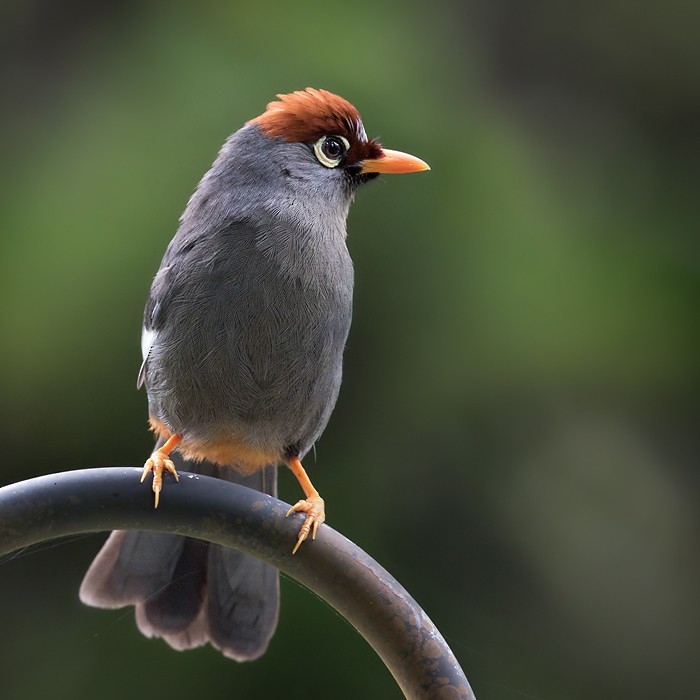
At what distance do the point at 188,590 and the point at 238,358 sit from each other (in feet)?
2.18

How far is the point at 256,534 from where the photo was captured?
2.61 metres

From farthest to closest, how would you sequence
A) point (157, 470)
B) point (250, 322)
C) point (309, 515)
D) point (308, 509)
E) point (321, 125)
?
point (321, 125) < point (250, 322) < point (308, 509) < point (309, 515) < point (157, 470)

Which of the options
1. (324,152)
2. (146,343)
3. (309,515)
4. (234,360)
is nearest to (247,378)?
(234,360)

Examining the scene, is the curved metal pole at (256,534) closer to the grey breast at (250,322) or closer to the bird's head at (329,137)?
the grey breast at (250,322)

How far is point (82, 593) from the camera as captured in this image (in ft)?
10.7

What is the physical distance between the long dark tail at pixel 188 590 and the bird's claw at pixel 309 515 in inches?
12.9

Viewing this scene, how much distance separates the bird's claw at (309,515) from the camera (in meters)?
2.63

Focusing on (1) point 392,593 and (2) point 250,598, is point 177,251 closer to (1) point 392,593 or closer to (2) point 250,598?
(2) point 250,598

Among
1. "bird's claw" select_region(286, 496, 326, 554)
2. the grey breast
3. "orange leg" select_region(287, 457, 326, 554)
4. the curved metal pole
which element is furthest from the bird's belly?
the curved metal pole

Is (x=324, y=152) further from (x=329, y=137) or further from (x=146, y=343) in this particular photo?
(x=146, y=343)

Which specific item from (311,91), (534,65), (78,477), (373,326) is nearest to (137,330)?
(373,326)

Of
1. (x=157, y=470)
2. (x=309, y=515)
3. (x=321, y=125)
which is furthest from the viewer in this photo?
(x=321, y=125)

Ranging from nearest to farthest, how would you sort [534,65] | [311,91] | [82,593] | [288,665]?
[82,593] → [311,91] → [288,665] → [534,65]

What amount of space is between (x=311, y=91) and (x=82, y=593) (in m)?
1.60
